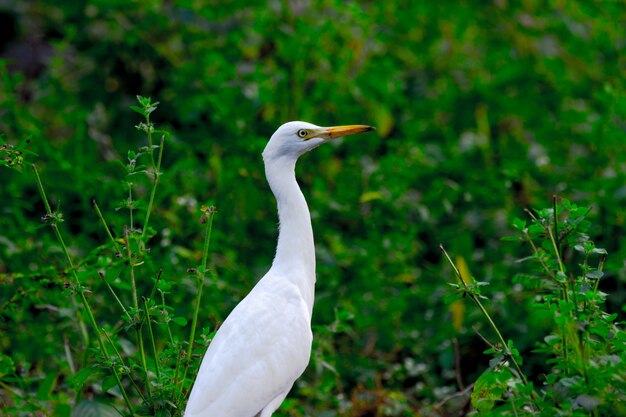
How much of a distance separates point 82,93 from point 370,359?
305 centimetres

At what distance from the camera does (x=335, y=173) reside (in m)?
6.07

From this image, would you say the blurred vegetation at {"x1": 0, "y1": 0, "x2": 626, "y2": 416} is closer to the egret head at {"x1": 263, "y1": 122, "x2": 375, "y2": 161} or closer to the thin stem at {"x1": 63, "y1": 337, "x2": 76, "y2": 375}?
the thin stem at {"x1": 63, "y1": 337, "x2": 76, "y2": 375}

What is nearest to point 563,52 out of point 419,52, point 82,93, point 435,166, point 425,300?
point 419,52

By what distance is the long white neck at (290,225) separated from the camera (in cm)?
361

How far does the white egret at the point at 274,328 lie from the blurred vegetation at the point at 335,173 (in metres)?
0.38

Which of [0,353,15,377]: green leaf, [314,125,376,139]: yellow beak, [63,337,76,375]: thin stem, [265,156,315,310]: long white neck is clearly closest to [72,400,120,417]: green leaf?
[0,353,15,377]: green leaf

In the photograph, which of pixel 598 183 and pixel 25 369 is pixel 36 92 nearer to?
pixel 25 369

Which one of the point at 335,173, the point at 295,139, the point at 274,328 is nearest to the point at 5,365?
the point at 274,328

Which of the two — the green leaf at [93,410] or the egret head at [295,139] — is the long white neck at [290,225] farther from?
the green leaf at [93,410]

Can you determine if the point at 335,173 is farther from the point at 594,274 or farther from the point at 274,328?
the point at 594,274

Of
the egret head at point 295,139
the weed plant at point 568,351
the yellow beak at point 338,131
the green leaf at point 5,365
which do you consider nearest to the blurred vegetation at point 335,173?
the green leaf at point 5,365

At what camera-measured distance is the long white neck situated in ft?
11.8

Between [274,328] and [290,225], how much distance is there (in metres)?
0.44

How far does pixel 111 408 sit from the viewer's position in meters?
3.42
